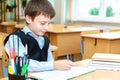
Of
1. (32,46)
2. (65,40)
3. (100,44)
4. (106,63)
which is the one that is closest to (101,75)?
(106,63)

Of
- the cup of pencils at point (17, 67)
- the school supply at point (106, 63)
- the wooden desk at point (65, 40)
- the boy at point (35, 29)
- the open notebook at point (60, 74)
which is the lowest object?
the wooden desk at point (65, 40)

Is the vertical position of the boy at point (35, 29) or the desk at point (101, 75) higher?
the boy at point (35, 29)

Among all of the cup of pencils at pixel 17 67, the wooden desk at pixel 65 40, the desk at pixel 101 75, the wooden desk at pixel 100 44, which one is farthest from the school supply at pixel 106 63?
the wooden desk at pixel 65 40

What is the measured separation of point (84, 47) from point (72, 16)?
2.89 meters

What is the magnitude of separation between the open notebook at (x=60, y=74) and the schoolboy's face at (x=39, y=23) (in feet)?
0.89

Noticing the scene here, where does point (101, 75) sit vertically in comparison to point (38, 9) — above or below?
below

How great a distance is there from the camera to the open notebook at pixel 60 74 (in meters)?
1.11

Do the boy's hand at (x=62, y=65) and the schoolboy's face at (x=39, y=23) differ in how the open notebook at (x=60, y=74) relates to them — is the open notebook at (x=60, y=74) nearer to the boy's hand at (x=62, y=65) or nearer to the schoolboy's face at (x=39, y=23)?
the boy's hand at (x=62, y=65)

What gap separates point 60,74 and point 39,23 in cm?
35

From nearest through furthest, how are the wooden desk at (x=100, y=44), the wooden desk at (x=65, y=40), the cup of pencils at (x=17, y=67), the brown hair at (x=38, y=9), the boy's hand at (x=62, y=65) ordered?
the cup of pencils at (x=17, y=67) → the boy's hand at (x=62, y=65) → the brown hair at (x=38, y=9) → the wooden desk at (x=100, y=44) → the wooden desk at (x=65, y=40)

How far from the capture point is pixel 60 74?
3.86 ft

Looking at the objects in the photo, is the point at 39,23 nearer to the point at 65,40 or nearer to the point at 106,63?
the point at 106,63

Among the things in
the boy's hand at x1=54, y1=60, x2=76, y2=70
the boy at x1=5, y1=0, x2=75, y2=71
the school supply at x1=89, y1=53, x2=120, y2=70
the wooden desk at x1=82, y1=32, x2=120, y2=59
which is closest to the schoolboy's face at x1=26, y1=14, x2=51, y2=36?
the boy at x1=5, y1=0, x2=75, y2=71

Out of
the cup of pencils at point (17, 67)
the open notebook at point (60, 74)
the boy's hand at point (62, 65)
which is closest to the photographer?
the cup of pencils at point (17, 67)
